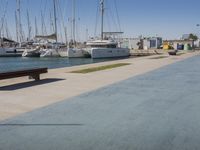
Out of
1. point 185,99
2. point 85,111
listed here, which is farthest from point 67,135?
point 185,99

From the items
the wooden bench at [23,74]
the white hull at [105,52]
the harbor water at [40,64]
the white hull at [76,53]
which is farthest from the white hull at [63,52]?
the wooden bench at [23,74]

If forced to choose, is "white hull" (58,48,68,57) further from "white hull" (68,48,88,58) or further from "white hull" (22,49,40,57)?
"white hull" (22,49,40,57)

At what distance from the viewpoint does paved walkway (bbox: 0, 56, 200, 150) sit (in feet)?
17.7

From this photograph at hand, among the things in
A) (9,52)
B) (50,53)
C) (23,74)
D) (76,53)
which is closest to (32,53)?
(50,53)

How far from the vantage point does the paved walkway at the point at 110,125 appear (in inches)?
213

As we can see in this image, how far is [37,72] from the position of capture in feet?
45.8

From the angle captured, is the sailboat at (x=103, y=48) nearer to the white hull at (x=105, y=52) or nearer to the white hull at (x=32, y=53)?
the white hull at (x=105, y=52)

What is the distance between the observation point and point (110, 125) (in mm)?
6562

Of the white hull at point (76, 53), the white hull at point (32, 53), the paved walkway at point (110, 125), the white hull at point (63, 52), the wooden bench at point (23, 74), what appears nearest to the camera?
the paved walkway at point (110, 125)

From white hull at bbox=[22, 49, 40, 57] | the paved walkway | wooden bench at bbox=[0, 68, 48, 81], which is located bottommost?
white hull at bbox=[22, 49, 40, 57]

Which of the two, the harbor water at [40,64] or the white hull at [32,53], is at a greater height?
the white hull at [32,53]

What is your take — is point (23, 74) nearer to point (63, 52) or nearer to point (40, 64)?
point (40, 64)

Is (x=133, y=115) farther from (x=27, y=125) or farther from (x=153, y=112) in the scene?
(x=27, y=125)

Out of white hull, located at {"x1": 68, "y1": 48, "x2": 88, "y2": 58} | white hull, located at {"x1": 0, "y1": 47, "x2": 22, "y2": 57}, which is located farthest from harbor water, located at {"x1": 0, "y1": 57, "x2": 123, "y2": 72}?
white hull, located at {"x1": 0, "y1": 47, "x2": 22, "y2": 57}
